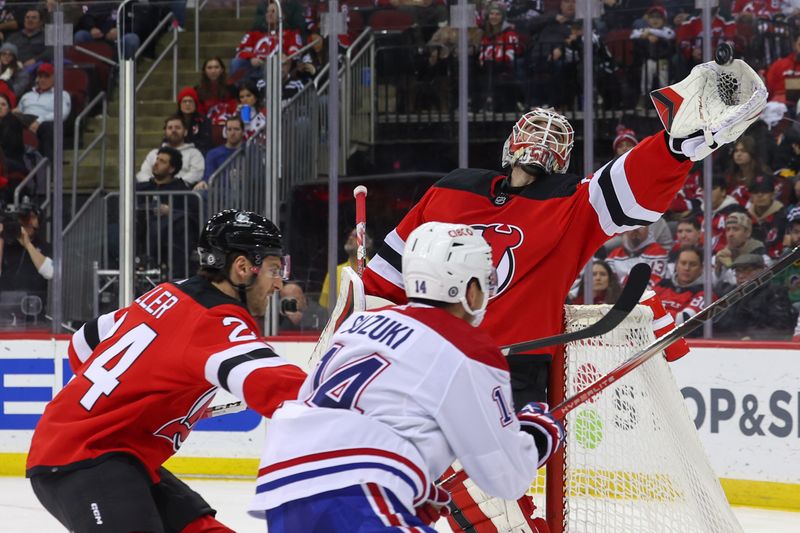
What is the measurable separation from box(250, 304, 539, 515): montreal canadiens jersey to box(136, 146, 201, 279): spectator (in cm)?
361

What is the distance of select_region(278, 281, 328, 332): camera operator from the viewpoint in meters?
5.45

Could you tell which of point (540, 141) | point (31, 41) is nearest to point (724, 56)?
point (540, 141)

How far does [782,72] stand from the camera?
5109mm

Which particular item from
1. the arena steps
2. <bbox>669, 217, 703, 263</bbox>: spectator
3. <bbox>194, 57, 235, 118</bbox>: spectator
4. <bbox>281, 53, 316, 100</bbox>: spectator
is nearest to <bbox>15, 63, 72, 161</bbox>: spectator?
the arena steps

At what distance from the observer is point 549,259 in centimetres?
293

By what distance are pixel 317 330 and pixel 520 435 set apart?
11.3ft

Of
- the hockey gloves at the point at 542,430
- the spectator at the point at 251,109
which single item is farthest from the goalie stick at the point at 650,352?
the spectator at the point at 251,109

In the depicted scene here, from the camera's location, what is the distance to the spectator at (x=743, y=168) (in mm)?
5109

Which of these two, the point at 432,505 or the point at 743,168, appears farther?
the point at 743,168

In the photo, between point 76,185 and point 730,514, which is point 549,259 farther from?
point 76,185

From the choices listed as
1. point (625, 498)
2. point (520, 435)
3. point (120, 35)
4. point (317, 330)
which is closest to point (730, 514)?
point (625, 498)

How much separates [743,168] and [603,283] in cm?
71

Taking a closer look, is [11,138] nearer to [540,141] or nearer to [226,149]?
[226,149]

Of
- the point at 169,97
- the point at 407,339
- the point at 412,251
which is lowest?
the point at 407,339
